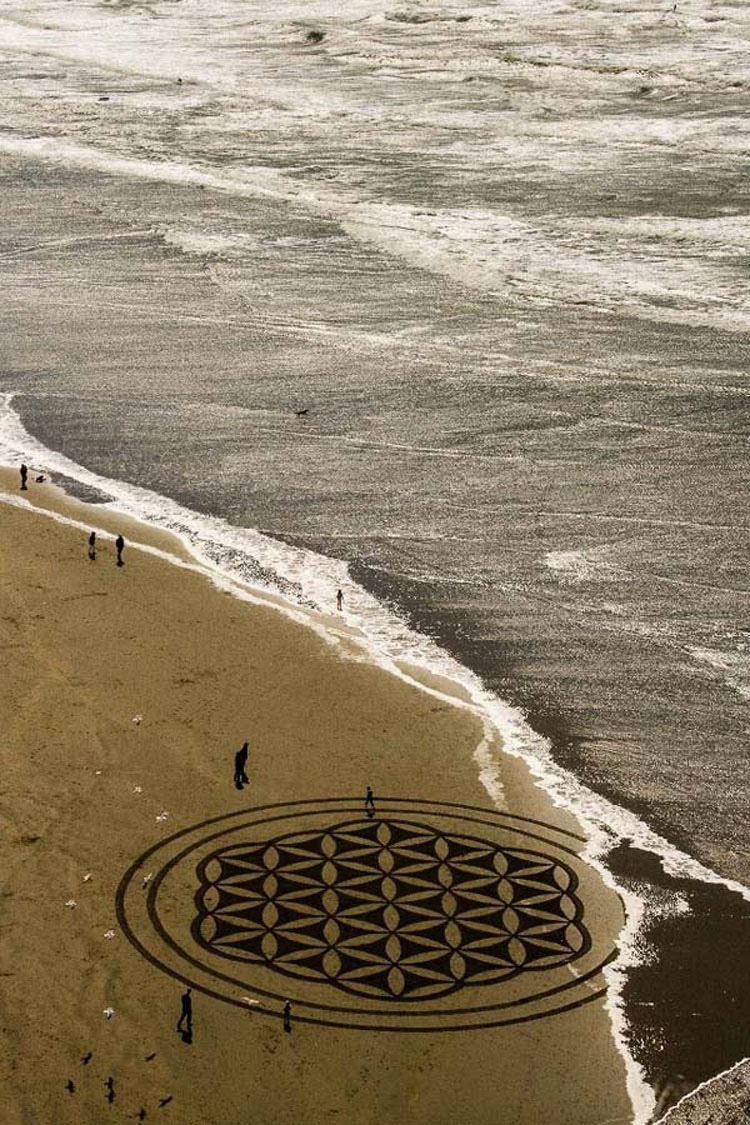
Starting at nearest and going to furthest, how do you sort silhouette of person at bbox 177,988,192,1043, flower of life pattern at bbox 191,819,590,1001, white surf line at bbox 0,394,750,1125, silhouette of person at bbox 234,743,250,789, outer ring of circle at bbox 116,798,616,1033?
silhouette of person at bbox 177,988,192,1043 → outer ring of circle at bbox 116,798,616,1033 → flower of life pattern at bbox 191,819,590,1001 → white surf line at bbox 0,394,750,1125 → silhouette of person at bbox 234,743,250,789

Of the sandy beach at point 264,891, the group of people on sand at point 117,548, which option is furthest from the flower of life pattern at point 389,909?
the group of people on sand at point 117,548

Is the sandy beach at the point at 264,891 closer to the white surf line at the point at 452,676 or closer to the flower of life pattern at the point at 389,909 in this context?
the flower of life pattern at the point at 389,909

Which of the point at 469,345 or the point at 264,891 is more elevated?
the point at 264,891

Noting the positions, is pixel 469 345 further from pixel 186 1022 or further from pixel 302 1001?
pixel 186 1022

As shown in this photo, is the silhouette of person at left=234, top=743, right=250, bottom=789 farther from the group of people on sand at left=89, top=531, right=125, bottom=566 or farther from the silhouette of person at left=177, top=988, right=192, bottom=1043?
the group of people on sand at left=89, top=531, right=125, bottom=566

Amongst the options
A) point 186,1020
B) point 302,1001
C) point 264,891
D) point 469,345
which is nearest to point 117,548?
point 264,891

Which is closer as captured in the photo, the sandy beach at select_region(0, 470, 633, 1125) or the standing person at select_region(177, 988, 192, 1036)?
the sandy beach at select_region(0, 470, 633, 1125)

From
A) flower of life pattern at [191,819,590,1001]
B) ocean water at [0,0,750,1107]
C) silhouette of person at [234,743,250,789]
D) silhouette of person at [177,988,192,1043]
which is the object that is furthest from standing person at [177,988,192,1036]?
silhouette of person at [234,743,250,789]
